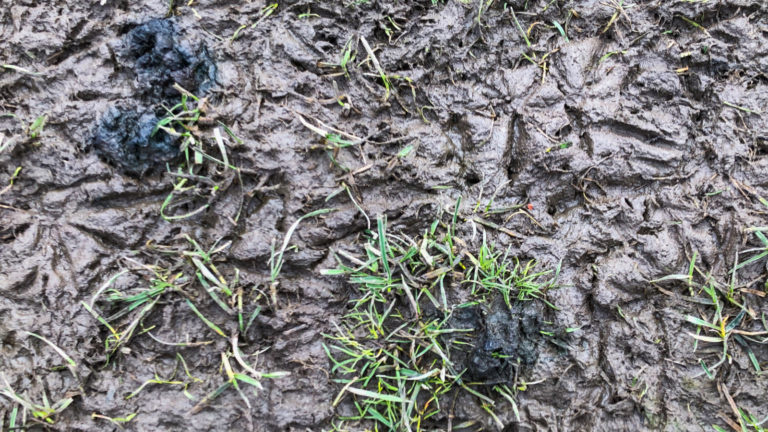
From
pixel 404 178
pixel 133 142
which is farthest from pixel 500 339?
pixel 133 142

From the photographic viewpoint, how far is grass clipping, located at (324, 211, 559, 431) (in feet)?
6.58

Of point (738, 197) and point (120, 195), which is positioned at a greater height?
point (120, 195)

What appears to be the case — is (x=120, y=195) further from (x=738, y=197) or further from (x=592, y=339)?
(x=738, y=197)

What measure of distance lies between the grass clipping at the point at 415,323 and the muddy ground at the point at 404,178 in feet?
0.28

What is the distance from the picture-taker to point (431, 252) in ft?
6.83

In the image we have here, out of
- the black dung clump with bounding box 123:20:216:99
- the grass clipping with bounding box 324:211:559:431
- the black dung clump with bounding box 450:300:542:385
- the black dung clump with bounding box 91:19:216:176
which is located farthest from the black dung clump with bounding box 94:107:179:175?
the black dung clump with bounding box 450:300:542:385

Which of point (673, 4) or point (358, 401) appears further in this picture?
point (673, 4)

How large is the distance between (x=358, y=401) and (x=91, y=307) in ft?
3.90

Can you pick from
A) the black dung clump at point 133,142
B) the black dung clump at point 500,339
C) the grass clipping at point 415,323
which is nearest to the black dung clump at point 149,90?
the black dung clump at point 133,142

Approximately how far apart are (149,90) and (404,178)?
1188 mm

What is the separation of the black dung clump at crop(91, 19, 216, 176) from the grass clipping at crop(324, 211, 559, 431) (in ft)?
3.11

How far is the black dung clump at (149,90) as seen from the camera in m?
2.02

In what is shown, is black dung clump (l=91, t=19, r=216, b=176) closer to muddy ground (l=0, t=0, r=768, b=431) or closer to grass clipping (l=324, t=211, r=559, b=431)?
muddy ground (l=0, t=0, r=768, b=431)

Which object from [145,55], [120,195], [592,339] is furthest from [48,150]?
[592,339]
